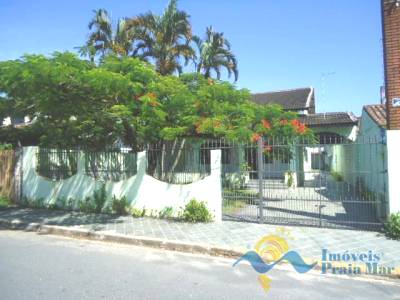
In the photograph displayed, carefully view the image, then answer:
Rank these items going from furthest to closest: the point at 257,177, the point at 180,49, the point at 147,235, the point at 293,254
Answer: the point at 180,49 < the point at 257,177 < the point at 147,235 < the point at 293,254

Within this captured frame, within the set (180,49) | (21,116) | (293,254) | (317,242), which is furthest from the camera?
(180,49)

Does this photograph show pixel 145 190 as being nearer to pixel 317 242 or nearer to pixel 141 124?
pixel 141 124

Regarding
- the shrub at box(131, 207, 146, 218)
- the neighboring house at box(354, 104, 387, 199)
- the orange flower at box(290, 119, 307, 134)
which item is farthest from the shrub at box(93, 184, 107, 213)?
the orange flower at box(290, 119, 307, 134)

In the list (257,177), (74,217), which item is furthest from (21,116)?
(257,177)

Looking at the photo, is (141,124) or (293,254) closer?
(293,254)

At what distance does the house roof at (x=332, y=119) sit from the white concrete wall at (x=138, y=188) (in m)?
14.6

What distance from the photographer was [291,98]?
28859 millimetres

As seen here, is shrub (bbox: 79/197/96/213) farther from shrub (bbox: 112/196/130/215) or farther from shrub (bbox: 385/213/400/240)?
shrub (bbox: 385/213/400/240)

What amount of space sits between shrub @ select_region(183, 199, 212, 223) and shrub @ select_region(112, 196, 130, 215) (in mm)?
2120

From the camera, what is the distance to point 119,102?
9961 mm

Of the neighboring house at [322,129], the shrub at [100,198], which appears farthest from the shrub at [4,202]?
the neighboring house at [322,129]

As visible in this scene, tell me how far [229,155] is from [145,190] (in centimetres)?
271

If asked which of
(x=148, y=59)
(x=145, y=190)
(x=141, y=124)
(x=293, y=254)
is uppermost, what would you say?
(x=148, y=59)

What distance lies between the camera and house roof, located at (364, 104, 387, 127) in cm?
1129
